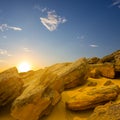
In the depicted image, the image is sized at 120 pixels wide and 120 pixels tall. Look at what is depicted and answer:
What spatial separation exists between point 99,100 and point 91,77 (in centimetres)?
801

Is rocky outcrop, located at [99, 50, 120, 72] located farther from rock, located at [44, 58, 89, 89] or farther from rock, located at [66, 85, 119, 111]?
rock, located at [66, 85, 119, 111]

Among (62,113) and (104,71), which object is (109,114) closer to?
(62,113)

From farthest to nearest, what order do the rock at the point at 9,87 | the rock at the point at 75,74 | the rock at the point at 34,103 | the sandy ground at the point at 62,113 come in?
the rock at the point at 75,74, the rock at the point at 9,87, the sandy ground at the point at 62,113, the rock at the point at 34,103

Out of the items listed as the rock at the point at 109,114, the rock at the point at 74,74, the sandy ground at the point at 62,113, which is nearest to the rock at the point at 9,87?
the sandy ground at the point at 62,113

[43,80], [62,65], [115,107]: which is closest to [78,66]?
[62,65]

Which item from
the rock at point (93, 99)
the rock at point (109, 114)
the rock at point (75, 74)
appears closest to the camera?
the rock at point (109, 114)

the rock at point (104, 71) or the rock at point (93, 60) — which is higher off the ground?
the rock at point (93, 60)

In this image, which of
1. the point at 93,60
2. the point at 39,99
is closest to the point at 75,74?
the point at 39,99

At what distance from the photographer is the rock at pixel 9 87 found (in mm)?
18192

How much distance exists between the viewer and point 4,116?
1830cm

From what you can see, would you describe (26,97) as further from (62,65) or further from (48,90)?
(62,65)

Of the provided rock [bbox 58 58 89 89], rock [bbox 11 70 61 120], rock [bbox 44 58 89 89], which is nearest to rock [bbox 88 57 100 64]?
rock [bbox 44 58 89 89]

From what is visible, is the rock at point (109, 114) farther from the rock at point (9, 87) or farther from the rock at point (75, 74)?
the rock at point (75, 74)

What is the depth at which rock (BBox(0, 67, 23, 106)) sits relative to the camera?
59.7ft
